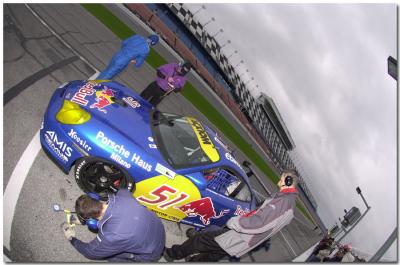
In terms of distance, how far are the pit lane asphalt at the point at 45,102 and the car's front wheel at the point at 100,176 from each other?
297mm

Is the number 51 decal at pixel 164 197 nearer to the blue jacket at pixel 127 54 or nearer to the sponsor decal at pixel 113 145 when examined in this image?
the sponsor decal at pixel 113 145

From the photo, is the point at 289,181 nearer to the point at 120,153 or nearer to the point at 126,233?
the point at 126,233

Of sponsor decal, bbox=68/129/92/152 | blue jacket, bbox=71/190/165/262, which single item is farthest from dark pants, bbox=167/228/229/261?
sponsor decal, bbox=68/129/92/152

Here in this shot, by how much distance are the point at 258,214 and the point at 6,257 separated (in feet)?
8.63

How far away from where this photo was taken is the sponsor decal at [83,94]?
4.74 meters

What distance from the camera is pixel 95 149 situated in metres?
4.27

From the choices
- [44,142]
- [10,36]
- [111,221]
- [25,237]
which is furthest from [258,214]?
[10,36]

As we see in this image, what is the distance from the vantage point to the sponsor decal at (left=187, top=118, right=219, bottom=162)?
4.98m

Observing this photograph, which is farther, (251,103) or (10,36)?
(251,103)

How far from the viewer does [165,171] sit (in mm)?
4449

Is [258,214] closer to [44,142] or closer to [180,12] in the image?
[44,142]

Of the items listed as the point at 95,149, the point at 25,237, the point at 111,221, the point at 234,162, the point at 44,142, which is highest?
the point at 234,162

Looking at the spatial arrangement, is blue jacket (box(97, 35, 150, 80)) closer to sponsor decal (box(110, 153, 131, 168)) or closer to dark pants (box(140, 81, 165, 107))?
dark pants (box(140, 81, 165, 107))

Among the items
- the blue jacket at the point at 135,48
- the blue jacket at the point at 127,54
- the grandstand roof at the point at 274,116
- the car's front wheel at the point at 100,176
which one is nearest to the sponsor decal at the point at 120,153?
the car's front wheel at the point at 100,176
